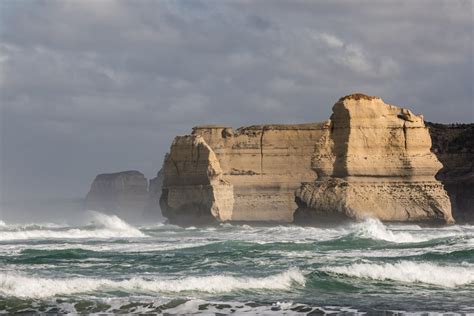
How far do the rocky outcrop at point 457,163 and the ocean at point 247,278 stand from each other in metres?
27.1

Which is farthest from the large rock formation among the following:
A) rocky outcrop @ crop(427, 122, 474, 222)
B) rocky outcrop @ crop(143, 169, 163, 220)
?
rocky outcrop @ crop(143, 169, 163, 220)

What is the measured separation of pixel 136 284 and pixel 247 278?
9.11ft

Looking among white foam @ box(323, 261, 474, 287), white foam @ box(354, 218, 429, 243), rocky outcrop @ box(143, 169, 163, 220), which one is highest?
rocky outcrop @ box(143, 169, 163, 220)

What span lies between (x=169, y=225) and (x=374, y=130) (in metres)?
21.8

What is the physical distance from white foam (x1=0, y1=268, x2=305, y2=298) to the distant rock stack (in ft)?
87.5

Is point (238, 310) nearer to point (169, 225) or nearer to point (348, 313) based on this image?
point (348, 313)

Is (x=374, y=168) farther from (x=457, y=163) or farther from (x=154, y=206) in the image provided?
(x=154, y=206)

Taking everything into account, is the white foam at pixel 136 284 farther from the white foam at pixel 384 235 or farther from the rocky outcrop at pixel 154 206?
the rocky outcrop at pixel 154 206

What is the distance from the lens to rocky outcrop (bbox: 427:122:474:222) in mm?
64688

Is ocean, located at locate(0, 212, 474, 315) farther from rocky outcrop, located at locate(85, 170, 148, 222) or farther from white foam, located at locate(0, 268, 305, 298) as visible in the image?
rocky outcrop, located at locate(85, 170, 148, 222)

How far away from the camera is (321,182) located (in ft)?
168

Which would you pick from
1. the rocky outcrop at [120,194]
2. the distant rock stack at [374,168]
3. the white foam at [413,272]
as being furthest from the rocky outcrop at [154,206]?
the white foam at [413,272]

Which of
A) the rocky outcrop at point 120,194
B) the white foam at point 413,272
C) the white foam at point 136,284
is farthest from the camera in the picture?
the rocky outcrop at point 120,194

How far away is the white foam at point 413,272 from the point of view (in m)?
23.9
